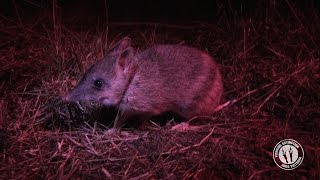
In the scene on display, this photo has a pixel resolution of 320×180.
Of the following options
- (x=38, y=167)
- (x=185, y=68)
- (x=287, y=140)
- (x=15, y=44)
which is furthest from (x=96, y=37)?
(x=287, y=140)

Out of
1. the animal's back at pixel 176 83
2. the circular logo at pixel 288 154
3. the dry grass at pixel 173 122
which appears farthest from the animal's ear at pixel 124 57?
the circular logo at pixel 288 154

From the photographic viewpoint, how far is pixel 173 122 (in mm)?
5227

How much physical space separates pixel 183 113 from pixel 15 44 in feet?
8.34

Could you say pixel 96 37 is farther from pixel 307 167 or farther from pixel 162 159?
pixel 307 167

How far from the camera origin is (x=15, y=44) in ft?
19.8

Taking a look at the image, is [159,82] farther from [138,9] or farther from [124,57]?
[138,9]

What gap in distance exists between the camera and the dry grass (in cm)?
405

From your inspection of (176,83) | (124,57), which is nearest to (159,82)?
(176,83)

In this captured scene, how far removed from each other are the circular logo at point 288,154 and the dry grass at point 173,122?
0.20 feet

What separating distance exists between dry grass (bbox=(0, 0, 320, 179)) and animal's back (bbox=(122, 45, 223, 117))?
0.60ft

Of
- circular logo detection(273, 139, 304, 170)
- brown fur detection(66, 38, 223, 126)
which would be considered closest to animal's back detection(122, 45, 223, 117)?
brown fur detection(66, 38, 223, 126)

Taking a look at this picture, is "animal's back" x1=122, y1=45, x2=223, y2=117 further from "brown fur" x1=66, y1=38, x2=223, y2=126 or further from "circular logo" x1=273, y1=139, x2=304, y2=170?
"circular logo" x1=273, y1=139, x2=304, y2=170

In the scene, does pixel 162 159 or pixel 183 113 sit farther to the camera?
pixel 183 113

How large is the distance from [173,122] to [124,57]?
40.6 inches
